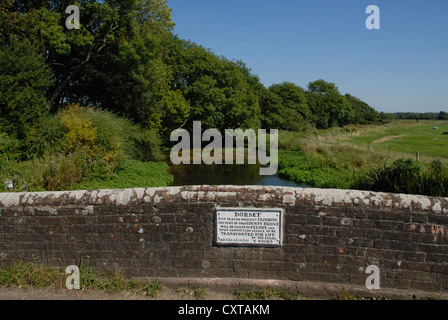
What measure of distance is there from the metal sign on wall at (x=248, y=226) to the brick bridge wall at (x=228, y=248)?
0.09 m

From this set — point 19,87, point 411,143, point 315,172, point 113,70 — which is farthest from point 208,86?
point 411,143

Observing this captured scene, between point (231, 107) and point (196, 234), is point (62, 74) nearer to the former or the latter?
point (231, 107)

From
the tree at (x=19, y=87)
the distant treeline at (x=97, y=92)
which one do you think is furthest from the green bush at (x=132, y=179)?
the tree at (x=19, y=87)

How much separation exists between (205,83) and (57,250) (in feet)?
84.8

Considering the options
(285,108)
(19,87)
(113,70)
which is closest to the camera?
(19,87)

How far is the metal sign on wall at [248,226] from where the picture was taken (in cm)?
412

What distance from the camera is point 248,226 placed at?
13.7 feet

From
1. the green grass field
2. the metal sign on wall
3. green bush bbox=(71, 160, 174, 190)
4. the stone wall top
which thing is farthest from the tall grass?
the green grass field

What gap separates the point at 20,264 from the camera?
442cm

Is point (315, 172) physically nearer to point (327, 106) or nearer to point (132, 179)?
point (132, 179)

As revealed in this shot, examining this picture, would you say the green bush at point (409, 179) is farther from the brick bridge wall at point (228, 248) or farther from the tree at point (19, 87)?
the tree at point (19, 87)

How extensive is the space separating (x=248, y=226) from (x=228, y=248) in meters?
0.44
